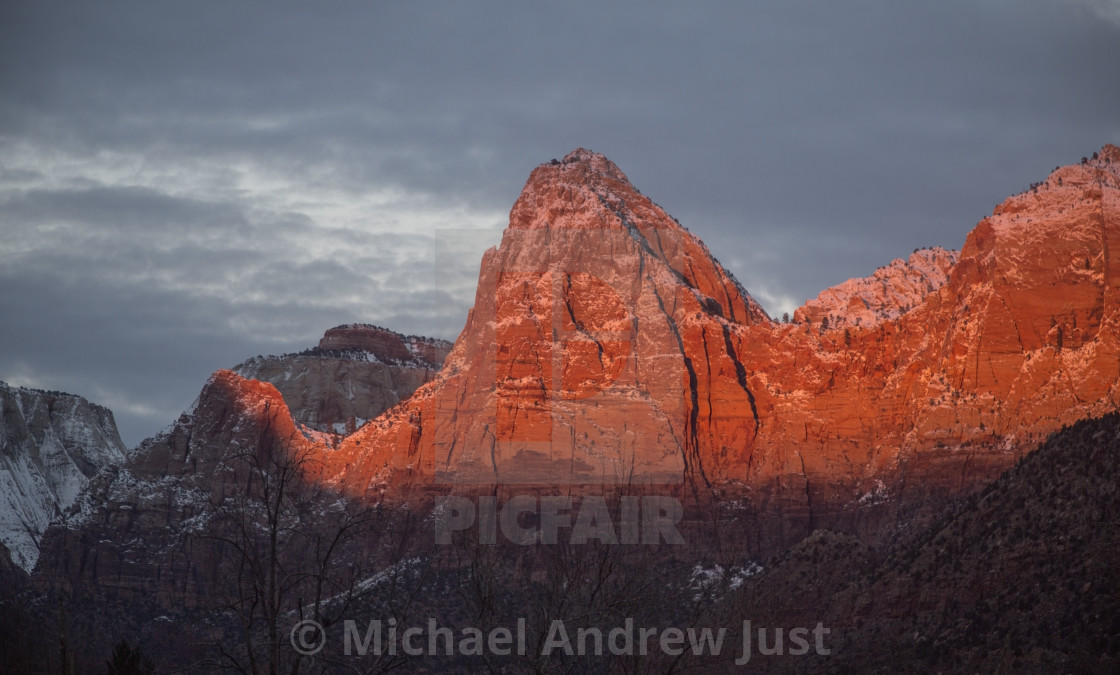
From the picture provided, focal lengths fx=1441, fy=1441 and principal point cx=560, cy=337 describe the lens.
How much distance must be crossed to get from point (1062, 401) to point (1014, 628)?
1568 inches

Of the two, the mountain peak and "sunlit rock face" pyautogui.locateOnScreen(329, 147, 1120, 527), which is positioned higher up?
the mountain peak

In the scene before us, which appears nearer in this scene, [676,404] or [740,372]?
[676,404]

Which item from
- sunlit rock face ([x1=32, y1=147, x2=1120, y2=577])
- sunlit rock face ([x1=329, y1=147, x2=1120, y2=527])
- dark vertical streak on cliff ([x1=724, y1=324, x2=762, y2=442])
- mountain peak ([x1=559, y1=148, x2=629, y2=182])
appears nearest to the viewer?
sunlit rock face ([x1=329, y1=147, x2=1120, y2=527])

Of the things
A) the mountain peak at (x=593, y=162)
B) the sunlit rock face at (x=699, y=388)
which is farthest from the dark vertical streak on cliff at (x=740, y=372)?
the mountain peak at (x=593, y=162)

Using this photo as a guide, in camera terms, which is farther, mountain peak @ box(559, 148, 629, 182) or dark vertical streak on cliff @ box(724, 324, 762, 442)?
mountain peak @ box(559, 148, 629, 182)

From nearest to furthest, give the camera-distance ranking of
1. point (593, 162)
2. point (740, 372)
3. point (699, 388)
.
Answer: point (699, 388)
point (740, 372)
point (593, 162)

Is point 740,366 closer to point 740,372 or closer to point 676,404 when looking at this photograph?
point 740,372

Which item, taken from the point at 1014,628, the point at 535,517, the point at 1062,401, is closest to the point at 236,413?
the point at 535,517

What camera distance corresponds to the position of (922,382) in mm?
123688

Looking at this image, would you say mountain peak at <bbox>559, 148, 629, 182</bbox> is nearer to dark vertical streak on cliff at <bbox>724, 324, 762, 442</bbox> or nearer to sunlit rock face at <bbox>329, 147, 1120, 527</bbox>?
sunlit rock face at <bbox>329, 147, 1120, 527</bbox>

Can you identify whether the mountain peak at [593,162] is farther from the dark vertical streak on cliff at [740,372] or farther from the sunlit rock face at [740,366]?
the dark vertical streak on cliff at [740,372]

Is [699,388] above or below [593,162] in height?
below

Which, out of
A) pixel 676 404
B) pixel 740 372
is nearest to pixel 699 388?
pixel 676 404

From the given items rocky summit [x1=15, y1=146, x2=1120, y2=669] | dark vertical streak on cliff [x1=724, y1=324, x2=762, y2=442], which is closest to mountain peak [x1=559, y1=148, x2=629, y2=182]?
rocky summit [x1=15, y1=146, x2=1120, y2=669]
